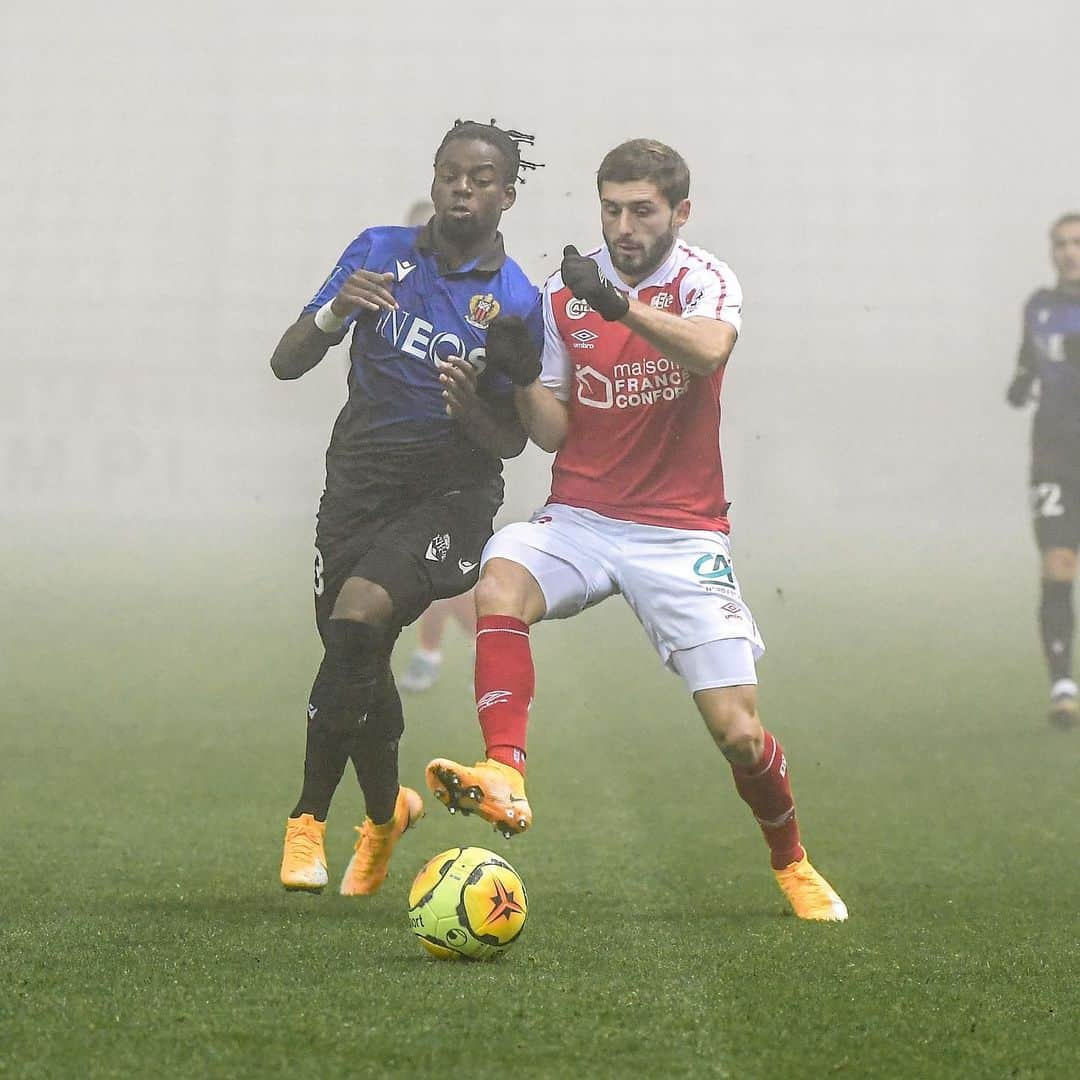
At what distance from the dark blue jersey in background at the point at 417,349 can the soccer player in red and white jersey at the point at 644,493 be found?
0.19 metres

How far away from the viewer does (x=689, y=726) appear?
35.0 ft

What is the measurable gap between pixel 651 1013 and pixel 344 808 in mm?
4177

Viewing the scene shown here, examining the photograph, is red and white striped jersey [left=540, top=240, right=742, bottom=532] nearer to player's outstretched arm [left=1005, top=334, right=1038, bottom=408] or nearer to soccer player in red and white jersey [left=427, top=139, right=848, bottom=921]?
soccer player in red and white jersey [left=427, top=139, right=848, bottom=921]

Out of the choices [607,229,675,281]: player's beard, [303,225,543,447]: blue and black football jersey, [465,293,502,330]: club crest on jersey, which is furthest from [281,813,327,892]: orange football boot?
[607,229,675,281]: player's beard

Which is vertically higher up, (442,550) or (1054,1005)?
(442,550)

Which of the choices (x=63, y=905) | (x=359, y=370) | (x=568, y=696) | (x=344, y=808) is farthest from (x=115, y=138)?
(x=63, y=905)

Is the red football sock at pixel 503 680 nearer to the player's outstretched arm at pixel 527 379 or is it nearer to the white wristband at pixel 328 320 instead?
the player's outstretched arm at pixel 527 379

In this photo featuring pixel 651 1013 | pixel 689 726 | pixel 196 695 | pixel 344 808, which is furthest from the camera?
pixel 196 695

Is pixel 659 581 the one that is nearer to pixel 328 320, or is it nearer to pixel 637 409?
pixel 637 409

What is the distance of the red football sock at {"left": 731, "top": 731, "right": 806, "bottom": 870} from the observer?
5.47m

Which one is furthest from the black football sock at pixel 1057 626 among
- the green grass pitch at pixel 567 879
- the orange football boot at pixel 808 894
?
the orange football boot at pixel 808 894

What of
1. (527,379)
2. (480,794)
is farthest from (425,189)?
(480,794)

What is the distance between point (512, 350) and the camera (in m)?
5.29

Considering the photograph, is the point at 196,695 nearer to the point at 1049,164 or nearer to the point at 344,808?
the point at 344,808
